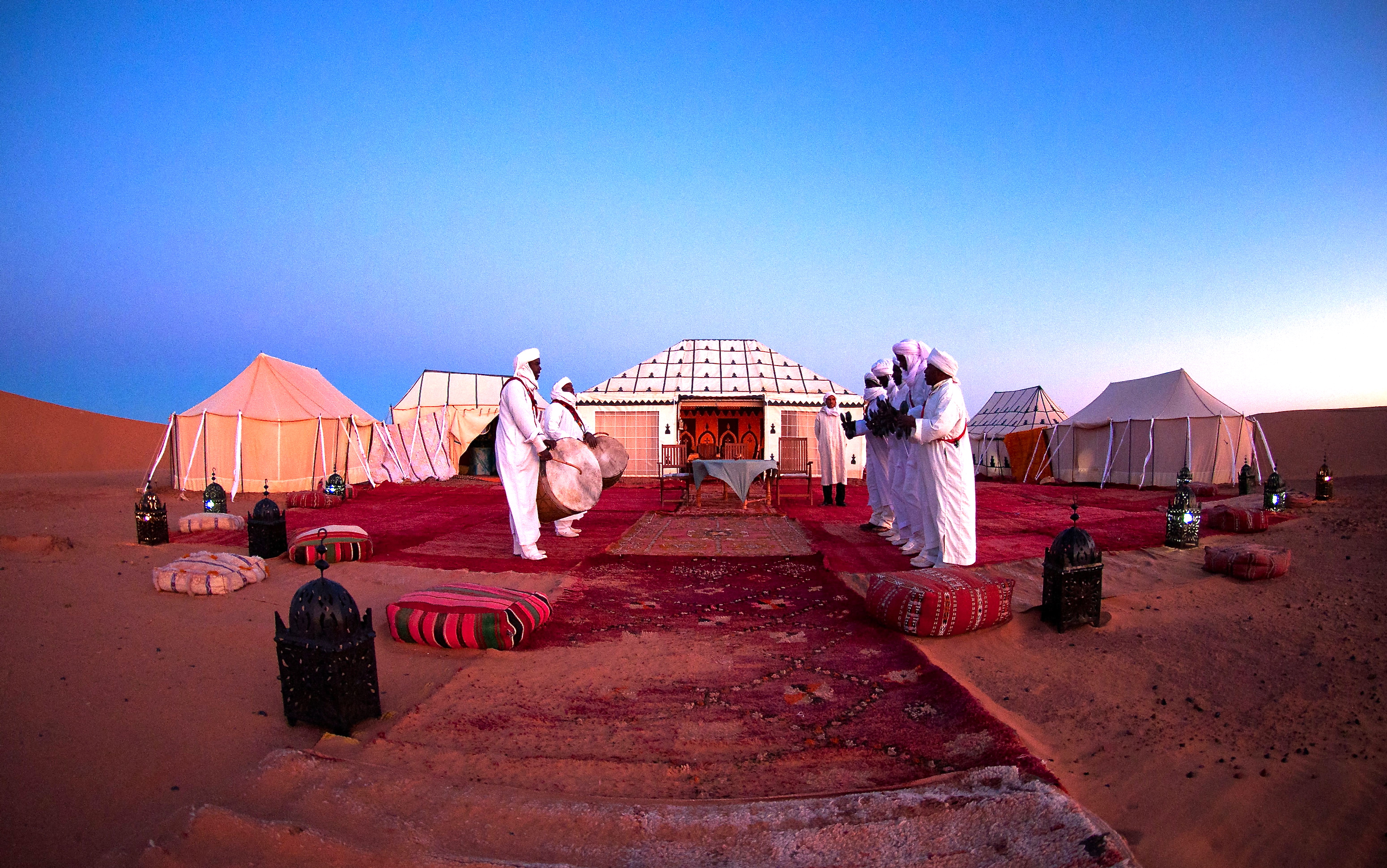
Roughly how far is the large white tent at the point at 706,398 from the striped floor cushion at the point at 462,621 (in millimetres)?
12395

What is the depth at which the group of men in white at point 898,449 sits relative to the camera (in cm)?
538

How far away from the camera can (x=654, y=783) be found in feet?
7.98

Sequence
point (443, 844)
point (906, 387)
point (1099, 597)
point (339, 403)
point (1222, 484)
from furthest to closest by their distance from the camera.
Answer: point (339, 403) → point (1222, 484) → point (906, 387) → point (1099, 597) → point (443, 844)

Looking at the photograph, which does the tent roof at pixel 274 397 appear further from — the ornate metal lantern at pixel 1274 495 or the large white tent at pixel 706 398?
the ornate metal lantern at pixel 1274 495

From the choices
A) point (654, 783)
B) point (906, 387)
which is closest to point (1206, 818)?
point (654, 783)

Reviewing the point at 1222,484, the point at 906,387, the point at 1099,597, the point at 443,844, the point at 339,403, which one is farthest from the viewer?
the point at 339,403

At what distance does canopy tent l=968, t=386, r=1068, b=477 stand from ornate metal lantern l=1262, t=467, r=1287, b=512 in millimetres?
11251

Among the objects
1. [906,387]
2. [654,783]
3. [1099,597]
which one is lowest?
[654,783]

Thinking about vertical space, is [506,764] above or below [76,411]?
below

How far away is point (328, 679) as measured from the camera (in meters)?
2.72

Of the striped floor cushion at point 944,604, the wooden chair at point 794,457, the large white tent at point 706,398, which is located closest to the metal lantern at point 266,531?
the striped floor cushion at point 944,604

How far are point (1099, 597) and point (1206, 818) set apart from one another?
2.20 metres

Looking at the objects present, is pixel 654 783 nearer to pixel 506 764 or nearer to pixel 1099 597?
pixel 506 764

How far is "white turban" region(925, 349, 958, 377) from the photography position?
550 centimetres
